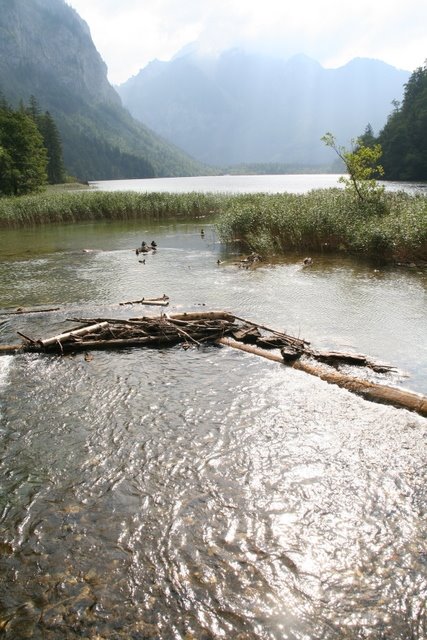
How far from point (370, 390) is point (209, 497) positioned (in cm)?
516

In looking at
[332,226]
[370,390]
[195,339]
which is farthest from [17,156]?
[370,390]

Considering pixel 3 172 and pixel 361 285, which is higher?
pixel 3 172

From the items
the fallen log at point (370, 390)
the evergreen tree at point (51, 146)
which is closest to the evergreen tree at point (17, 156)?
the evergreen tree at point (51, 146)

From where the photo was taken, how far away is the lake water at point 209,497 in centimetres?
498

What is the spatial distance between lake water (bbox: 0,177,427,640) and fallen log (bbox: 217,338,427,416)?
0.29 meters

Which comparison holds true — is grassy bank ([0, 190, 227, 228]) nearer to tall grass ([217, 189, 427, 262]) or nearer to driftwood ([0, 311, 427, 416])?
tall grass ([217, 189, 427, 262])

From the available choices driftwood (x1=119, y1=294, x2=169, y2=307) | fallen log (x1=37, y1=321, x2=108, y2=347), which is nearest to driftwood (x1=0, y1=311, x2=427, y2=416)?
fallen log (x1=37, y1=321, x2=108, y2=347)

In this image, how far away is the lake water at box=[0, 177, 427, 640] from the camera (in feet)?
16.3

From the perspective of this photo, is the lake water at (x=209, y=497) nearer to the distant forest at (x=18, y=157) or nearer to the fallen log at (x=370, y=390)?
the fallen log at (x=370, y=390)

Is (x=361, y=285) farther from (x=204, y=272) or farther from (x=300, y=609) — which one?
(x=300, y=609)

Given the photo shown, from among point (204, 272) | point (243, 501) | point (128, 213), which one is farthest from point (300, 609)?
point (128, 213)

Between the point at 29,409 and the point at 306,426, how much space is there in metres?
6.38

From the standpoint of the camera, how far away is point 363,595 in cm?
516

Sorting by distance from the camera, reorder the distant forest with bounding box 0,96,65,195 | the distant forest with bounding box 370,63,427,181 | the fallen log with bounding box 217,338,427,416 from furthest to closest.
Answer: the distant forest with bounding box 370,63,427,181, the distant forest with bounding box 0,96,65,195, the fallen log with bounding box 217,338,427,416
